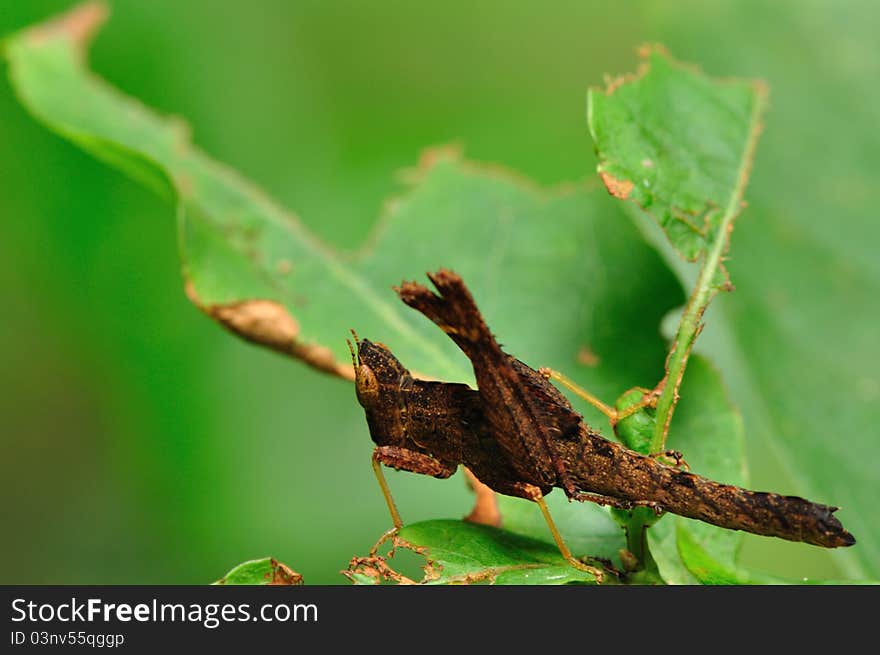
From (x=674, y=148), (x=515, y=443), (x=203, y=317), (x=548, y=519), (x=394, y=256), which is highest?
(x=203, y=317)

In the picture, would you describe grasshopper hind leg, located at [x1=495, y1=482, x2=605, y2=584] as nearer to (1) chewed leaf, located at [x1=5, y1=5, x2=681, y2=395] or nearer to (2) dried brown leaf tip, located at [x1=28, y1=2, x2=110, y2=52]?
(1) chewed leaf, located at [x1=5, y1=5, x2=681, y2=395]

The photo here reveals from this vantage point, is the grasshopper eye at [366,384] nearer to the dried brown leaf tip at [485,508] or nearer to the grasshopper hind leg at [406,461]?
the grasshopper hind leg at [406,461]

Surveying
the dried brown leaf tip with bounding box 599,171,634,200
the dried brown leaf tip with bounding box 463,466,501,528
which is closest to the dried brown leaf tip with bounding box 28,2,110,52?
the dried brown leaf tip with bounding box 599,171,634,200

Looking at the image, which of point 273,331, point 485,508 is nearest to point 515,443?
point 485,508

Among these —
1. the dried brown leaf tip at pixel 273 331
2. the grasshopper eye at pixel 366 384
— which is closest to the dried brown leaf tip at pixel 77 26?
the dried brown leaf tip at pixel 273 331

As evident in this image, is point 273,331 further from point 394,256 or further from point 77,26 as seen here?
point 77,26

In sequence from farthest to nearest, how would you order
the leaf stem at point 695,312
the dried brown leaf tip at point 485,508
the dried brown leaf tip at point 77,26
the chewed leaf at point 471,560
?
the dried brown leaf tip at point 77,26 → the dried brown leaf tip at point 485,508 → the leaf stem at point 695,312 → the chewed leaf at point 471,560

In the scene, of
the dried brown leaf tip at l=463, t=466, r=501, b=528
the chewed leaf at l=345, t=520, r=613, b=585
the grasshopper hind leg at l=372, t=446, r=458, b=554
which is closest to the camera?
the chewed leaf at l=345, t=520, r=613, b=585
